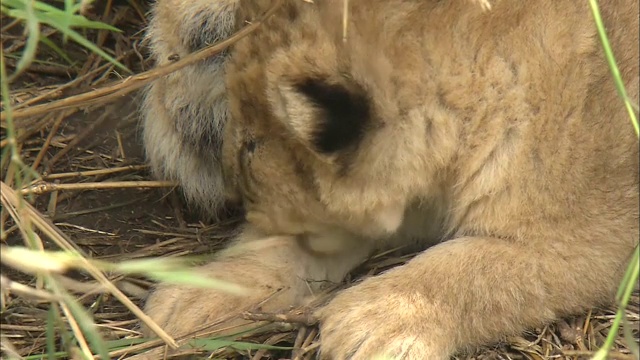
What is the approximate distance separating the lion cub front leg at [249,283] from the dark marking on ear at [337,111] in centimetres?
64

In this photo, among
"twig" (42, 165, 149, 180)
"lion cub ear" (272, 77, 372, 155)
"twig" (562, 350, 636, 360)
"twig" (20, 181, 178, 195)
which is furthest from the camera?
"twig" (42, 165, 149, 180)

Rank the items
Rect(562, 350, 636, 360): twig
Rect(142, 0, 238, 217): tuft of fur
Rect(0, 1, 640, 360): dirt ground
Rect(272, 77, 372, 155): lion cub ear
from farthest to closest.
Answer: Rect(142, 0, 238, 217): tuft of fur < Rect(0, 1, 640, 360): dirt ground < Rect(562, 350, 636, 360): twig < Rect(272, 77, 372, 155): lion cub ear

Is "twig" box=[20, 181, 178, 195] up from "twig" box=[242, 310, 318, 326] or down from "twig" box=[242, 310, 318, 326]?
up

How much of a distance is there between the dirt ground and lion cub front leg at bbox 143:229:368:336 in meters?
0.09

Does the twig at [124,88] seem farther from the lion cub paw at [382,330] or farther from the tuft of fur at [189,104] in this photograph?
the lion cub paw at [382,330]

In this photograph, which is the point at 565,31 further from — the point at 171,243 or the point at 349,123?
the point at 171,243

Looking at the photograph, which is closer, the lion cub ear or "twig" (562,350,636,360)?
the lion cub ear

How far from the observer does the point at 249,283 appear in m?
2.78

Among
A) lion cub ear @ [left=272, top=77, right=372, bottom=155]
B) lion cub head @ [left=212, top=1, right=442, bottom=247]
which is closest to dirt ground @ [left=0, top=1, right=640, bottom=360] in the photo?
lion cub head @ [left=212, top=1, right=442, bottom=247]

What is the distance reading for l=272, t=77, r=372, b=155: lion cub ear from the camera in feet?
7.29

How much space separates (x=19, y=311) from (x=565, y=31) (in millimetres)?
1764

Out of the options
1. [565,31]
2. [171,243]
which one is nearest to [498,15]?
[565,31]

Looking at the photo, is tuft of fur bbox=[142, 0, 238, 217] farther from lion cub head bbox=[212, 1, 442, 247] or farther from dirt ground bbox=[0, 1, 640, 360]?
lion cub head bbox=[212, 1, 442, 247]

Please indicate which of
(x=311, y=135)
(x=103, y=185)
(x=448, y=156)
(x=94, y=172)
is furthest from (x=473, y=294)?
(x=94, y=172)
